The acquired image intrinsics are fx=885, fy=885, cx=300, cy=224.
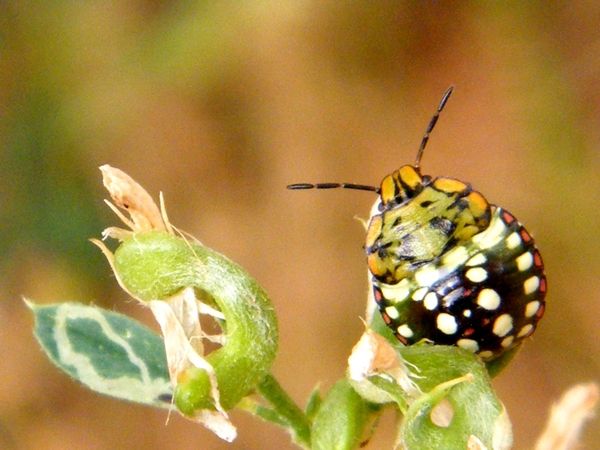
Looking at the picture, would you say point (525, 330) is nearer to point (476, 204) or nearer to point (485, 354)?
point (485, 354)

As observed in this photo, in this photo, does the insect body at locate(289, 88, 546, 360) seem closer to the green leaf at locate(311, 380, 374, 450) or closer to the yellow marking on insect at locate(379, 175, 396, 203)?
the yellow marking on insect at locate(379, 175, 396, 203)

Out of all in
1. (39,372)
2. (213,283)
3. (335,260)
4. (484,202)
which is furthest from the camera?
(335,260)

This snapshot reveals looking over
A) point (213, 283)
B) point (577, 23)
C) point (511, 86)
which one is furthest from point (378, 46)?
point (213, 283)

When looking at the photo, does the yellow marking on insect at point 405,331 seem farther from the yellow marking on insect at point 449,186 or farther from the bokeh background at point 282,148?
the bokeh background at point 282,148

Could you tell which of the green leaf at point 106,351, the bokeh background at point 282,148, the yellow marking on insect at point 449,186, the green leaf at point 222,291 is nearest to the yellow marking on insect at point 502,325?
the yellow marking on insect at point 449,186

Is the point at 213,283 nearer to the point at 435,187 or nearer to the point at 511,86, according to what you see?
the point at 435,187

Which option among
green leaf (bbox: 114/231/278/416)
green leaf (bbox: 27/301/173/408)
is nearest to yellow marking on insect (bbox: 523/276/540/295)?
green leaf (bbox: 114/231/278/416)
